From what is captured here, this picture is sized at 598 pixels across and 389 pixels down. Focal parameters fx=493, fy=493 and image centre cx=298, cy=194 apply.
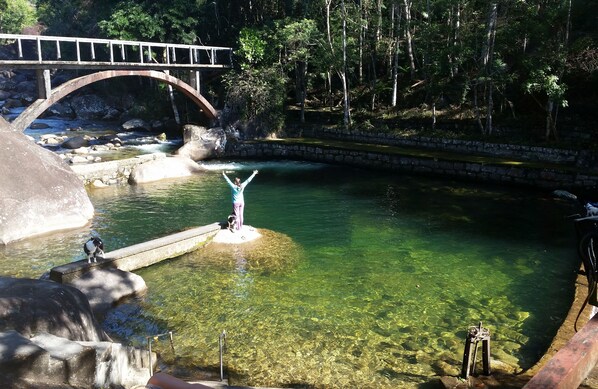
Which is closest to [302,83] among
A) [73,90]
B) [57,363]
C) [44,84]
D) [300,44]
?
[300,44]

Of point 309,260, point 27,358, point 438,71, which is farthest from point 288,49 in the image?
point 27,358

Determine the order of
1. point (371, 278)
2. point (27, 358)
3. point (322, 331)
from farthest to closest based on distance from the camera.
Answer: point (371, 278)
point (322, 331)
point (27, 358)

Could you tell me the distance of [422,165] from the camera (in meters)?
26.3

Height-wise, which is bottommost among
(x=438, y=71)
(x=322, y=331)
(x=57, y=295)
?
(x=322, y=331)

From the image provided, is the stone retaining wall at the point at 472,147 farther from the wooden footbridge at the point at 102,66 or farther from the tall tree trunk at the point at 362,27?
the wooden footbridge at the point at 102,66

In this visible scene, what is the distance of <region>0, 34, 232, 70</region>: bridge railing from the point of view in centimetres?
2327

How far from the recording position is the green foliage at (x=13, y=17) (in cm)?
6069

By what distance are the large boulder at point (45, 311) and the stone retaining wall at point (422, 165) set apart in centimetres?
2074

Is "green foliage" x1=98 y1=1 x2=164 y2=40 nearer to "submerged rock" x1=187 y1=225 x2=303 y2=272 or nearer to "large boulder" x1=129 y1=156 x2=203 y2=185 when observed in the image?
"large boulder" x1=129 y1=156 x2=203 y2=185

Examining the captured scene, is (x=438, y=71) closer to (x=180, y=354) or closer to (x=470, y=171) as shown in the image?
(x=470, y=171)

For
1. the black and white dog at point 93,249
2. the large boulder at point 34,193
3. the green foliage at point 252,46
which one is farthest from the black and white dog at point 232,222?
the green foliage at point 252,46

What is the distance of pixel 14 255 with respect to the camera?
46.5 feet

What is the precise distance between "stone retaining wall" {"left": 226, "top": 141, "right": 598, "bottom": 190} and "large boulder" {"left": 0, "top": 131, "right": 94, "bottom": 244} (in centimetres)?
1478

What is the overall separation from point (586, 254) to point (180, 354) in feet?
22.3
